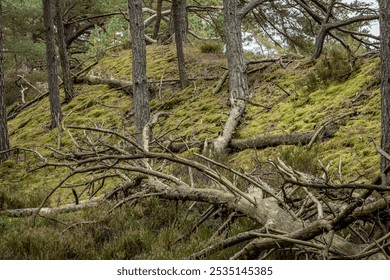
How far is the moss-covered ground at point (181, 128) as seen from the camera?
4742 mm

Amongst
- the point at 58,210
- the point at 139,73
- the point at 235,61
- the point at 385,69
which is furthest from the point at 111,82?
the point at 385,69

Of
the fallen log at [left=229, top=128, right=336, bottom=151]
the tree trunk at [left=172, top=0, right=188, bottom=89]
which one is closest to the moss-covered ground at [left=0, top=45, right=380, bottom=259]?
the fallen log at [left=229, top=128, right=336, bottom=151]

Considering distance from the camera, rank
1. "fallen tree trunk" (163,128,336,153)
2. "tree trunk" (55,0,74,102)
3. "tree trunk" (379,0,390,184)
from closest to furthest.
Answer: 1. "tree trunk" (379,0,390,184)
2. "fallen tree trunk" (163,128,336,153)
3. "tree trunk" (55,0,74,102)

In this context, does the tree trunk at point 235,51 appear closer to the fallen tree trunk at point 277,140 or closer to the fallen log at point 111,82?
the fallen tree trunk at point 277,140

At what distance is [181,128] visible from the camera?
399 inches

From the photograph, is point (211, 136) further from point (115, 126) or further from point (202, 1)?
point (202, 1)

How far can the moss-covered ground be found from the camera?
187 inches

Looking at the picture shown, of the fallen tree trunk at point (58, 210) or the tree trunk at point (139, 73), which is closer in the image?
the fallen tree trunk at point (58, 210)

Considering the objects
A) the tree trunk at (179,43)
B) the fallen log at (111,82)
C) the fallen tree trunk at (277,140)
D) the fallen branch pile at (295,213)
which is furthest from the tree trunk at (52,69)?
the fallen branch pile at (295,213)

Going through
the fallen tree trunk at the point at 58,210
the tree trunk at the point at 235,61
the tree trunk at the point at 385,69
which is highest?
the tree trunk at the point at 235,61

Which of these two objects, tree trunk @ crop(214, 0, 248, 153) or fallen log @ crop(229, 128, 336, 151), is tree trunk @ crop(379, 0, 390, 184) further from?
tree trunk @ crop(214, 0, 248, 153)

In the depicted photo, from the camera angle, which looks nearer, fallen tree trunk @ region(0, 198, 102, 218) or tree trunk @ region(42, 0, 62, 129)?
fallen tree trunk @ region(0, 198, 102, 218)

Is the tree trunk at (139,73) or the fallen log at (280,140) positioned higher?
the tree trunk at (139,73)
